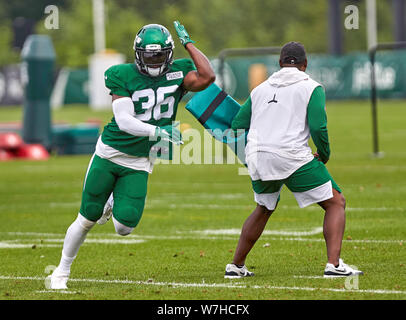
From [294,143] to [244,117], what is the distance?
47 centimetres

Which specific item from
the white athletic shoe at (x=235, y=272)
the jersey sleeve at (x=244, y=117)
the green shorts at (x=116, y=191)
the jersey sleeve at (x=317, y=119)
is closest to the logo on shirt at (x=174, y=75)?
the jersey sleeve at (x=244, y=117)

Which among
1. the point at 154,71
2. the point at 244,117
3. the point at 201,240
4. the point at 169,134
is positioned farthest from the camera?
the point at 201,240

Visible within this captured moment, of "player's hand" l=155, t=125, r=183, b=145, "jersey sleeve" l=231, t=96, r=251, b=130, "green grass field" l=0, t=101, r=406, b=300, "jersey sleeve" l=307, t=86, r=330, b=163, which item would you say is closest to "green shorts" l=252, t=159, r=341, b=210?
"jersey sleeve" l=307, t=86, r=330, b=163

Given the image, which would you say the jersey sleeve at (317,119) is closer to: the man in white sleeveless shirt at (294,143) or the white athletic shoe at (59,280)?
the man in white sleeveless shirt at (294,143)

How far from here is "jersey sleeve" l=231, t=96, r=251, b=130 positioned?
7.33 m

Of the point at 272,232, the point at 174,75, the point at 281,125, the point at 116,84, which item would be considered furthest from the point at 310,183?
the point at 272,232

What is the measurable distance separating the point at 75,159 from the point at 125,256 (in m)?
11.5

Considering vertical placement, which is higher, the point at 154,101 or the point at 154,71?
the point at 154,71

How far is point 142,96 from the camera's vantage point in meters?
7.05

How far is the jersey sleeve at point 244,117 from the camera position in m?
7.33

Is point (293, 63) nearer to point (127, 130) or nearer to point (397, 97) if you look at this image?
point (127, 130)

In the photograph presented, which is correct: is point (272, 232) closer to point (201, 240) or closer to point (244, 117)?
point (201, 240)

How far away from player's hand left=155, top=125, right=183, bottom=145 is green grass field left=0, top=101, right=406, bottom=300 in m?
1.05

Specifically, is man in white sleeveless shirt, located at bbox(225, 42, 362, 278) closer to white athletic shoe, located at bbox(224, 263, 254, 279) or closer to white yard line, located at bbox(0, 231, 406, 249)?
white athletic shoe, located at bbox(224, 263, 254, 279)
